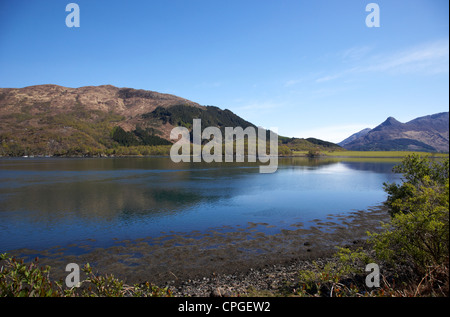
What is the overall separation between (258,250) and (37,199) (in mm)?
47537

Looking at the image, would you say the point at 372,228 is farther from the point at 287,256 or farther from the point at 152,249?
the point at 152,249

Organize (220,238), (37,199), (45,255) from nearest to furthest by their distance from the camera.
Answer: (45,255) < (220,238) < (37,199)

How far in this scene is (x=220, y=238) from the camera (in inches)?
1084

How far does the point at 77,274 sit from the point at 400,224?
2236 centimetres

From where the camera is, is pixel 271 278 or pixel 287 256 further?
pixel 287 256

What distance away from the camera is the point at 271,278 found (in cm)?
1791
